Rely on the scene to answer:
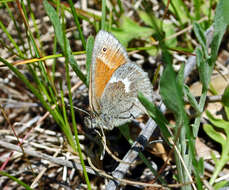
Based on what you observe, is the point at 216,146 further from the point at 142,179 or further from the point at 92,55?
the point at 92,55

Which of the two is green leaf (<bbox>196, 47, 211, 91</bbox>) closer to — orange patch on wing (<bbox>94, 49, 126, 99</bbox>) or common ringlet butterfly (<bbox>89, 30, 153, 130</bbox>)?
common ringlet butterfly (<bbox>89, 30, 153, 130</bbox>)

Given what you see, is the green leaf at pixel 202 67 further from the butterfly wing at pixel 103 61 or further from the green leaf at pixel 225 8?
the butterfly wing at pixel 103 61

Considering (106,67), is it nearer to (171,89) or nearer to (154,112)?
(154,112)

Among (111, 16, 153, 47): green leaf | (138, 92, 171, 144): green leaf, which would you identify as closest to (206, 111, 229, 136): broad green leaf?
(138, 92, 171, 144): green leaf

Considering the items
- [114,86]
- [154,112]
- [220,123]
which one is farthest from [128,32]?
[154,112]

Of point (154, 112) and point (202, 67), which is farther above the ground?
point (202, 67)
